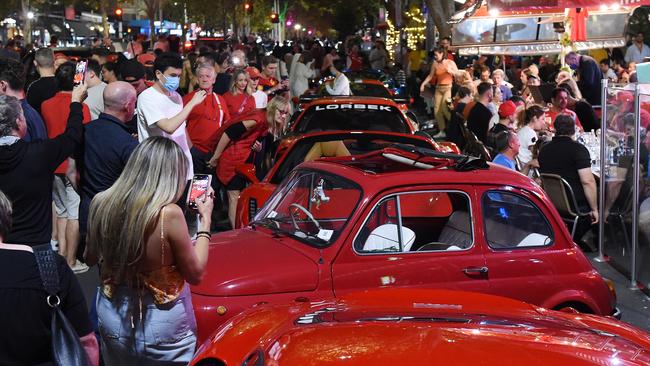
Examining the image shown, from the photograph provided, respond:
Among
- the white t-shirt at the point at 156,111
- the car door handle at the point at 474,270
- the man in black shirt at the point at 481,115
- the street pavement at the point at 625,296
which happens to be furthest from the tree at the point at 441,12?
the car door handle at the point at 474,270

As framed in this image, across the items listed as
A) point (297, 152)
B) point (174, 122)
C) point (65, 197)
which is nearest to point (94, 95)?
point (65, 197)

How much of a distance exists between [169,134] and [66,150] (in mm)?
2073

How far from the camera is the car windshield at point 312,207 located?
22.0ft

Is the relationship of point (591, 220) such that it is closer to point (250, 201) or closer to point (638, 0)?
point (250, 201)

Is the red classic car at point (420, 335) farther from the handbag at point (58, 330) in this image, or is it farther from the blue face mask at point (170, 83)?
the blue face mask at point (170, 83)

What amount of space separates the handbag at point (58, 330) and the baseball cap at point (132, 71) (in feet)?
19.7

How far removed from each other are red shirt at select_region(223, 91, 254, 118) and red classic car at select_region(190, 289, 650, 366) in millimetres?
7626

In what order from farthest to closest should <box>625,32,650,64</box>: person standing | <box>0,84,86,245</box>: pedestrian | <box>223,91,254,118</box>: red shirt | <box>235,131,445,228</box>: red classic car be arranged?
<box>625,32,650,64</box>: person standing, <box>223,91,254,118</box>: red shirt, <box>235,131,445,228</box>: red classic car, <box>0,84,86,245</box>: pedestrian

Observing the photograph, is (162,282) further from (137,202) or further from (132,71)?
(132,71)

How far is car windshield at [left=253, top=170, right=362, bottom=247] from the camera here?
6695 mm

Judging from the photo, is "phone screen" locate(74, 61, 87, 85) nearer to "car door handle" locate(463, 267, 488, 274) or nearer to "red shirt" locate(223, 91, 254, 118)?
"car door handle" locate(463, 267, 488, 274)

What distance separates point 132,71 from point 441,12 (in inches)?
937

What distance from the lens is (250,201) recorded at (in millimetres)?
9258

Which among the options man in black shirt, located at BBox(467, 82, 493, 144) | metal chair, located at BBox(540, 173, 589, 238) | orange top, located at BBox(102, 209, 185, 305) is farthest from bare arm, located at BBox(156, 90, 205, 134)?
man in black shirt, located at BBox(467, 82, 493, 144)
